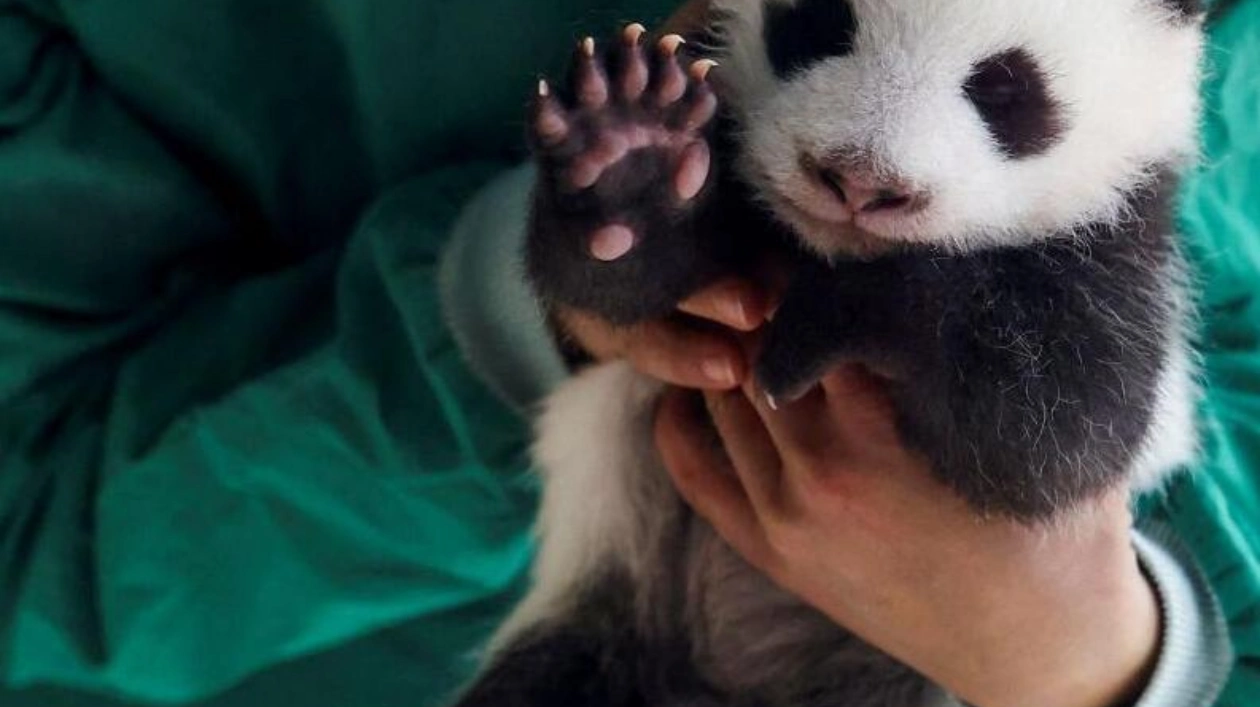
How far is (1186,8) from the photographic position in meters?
0.83

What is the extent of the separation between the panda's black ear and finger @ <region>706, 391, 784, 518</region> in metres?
0.35

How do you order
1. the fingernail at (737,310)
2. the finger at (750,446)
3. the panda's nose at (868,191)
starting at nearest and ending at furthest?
the panda's nose at (868,191) < the fingernail at (737,310) < the finger at (750,446)

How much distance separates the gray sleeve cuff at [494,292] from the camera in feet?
3.22

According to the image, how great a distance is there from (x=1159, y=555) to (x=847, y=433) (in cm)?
30

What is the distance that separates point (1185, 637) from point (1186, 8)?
1.38ft

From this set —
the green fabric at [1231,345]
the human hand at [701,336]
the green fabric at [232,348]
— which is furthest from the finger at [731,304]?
the green fabric at [1231,345]

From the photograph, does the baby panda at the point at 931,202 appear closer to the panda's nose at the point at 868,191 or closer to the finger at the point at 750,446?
the panda's nose at the point at 868,191

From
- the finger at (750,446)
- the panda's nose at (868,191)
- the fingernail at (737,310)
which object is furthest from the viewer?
the finger at (750,446)

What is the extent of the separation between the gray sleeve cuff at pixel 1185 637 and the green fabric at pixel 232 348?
1.55ft

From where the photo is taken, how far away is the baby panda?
2.35 feet

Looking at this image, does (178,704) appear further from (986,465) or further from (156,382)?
(986,465)

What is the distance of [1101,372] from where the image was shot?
0.82 metres

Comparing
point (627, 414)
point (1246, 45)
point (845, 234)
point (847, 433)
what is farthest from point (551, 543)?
point (1246, 45)

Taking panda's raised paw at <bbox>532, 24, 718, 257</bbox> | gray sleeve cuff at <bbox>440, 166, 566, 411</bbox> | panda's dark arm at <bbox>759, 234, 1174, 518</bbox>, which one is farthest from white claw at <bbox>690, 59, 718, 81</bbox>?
gray sleeve cuff at <bbox>440, 166, 566, 411</bbox>
